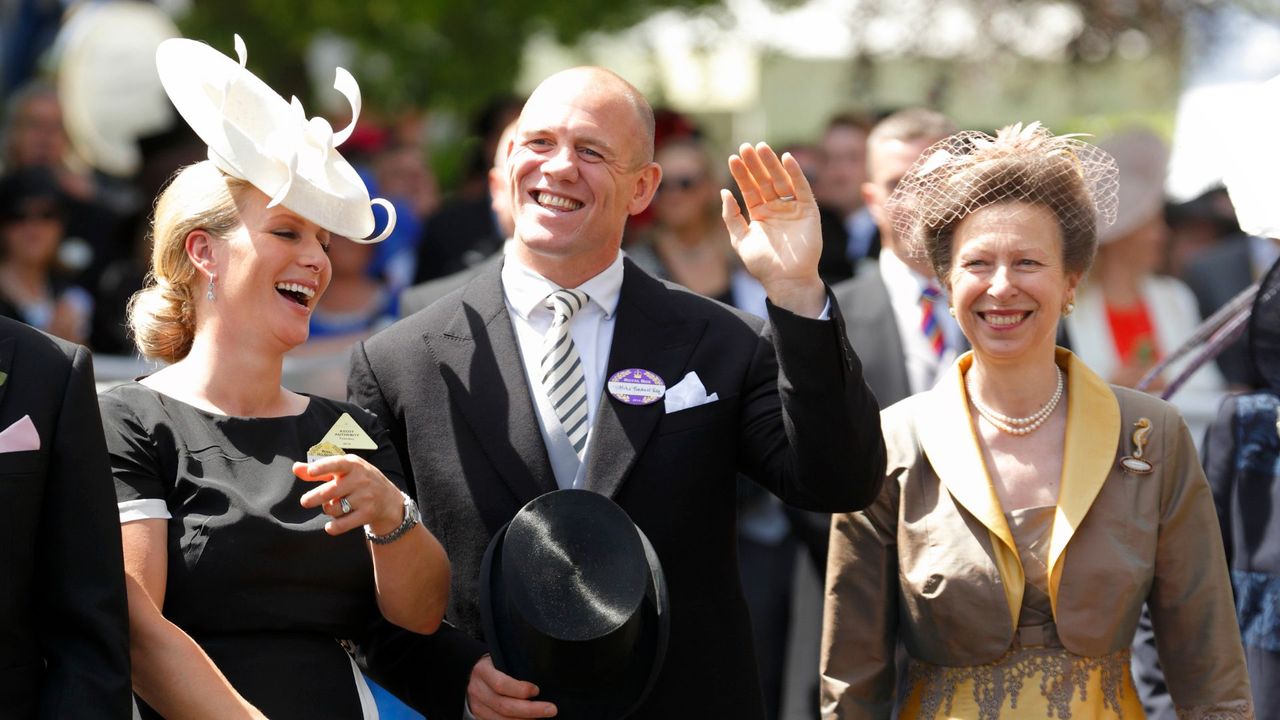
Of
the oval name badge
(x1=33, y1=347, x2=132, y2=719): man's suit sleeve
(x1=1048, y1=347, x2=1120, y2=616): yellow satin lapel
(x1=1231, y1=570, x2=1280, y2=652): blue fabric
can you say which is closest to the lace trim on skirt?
(x1=1048, y1=347, x2=1120, y2=616): yellow satin lapel

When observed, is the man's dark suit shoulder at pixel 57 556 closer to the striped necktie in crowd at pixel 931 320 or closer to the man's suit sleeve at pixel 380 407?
the man's suit sleeve at pixel 380 407

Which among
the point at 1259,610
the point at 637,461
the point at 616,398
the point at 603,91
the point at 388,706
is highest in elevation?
the point at 603,91

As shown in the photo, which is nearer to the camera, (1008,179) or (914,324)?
(1008,179)

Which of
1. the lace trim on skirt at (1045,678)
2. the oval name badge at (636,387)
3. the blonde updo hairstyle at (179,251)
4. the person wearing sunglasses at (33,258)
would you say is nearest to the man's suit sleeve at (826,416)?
the oval name badge at (636,387)

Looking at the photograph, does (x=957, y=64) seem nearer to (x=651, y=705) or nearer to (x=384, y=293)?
(x=384, y=293)

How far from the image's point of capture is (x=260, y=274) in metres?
3.75

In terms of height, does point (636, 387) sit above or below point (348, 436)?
above

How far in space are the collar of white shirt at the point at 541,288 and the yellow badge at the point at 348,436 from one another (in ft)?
1.99

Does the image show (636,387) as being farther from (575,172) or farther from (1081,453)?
(1081,453)

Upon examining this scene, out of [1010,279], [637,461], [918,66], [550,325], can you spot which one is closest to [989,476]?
[1010,279]

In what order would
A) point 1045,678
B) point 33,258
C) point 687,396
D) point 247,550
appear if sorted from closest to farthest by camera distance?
point 247,550, point 1045,678, point 687,396, point 33,258

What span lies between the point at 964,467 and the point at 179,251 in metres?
1.84

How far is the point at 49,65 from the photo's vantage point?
17.0 meters

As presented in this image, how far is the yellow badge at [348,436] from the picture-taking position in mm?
3713
